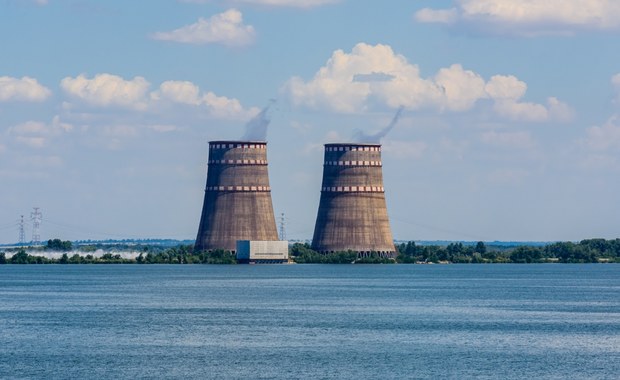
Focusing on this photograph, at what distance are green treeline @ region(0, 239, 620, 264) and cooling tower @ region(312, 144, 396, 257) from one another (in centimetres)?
268

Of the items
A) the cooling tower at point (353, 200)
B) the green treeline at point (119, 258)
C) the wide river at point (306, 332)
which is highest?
the cooling tower at point (353, 200)

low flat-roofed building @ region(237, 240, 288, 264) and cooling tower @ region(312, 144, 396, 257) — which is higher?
cooling tower @ region(312, 144, 396, 257)

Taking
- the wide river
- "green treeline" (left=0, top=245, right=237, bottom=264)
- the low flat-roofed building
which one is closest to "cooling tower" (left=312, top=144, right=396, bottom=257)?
the low flat-roofed building

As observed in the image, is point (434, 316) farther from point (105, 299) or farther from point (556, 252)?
point (556, 252)

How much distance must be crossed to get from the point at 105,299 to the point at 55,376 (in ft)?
111

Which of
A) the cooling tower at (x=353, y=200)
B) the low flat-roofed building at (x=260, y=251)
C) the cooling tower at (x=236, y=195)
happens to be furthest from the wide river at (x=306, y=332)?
the low flat-roofed building at (x=260, y=251)

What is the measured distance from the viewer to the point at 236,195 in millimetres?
112125

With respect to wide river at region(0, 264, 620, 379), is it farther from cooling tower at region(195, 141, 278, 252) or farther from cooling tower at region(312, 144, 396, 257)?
cooling tower at region(312, 144, 396, 257)

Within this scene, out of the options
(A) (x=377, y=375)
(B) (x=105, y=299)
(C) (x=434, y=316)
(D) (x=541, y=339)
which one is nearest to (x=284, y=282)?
(B) (x=105, y=299)

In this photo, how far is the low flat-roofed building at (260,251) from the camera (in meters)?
117

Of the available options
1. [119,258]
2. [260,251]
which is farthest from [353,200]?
[119,258]

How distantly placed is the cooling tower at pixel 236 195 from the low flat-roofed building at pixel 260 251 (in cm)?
76

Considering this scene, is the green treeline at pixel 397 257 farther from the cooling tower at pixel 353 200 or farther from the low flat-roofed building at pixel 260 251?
the cooling tower at pixel 353 200

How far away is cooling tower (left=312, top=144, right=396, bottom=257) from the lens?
114 m
